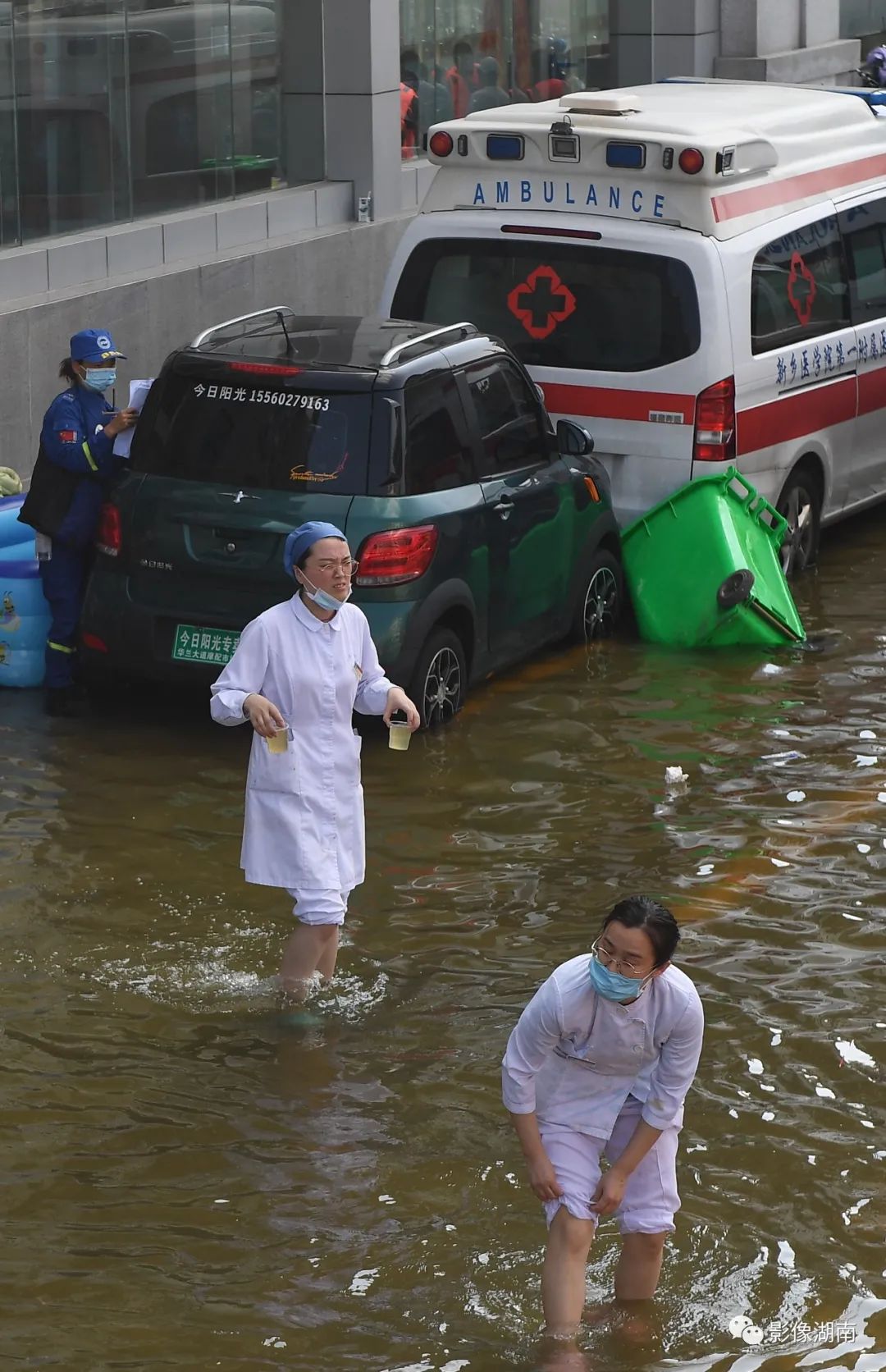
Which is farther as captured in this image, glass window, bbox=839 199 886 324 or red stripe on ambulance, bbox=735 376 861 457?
glass window, bbox=839 199 886 324

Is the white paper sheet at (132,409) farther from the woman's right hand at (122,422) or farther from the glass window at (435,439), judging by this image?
the glass window at (435,439)

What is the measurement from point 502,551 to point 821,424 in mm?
2932

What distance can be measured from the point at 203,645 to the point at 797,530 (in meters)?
4.28

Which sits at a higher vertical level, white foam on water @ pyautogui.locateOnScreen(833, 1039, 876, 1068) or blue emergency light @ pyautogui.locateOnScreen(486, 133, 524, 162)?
blue emergency light @ pyautogui.locateOnScreen(486, 133, 524, 162)

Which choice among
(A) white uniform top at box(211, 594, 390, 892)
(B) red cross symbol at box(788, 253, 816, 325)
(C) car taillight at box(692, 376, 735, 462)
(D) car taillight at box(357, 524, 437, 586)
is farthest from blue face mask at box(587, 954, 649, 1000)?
(B) red cross symbol at box(788, 253, 816, 325)

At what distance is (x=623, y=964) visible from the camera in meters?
4.71

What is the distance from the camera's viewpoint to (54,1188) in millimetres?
5762

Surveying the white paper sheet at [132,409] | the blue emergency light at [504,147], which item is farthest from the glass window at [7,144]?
the white paper sheet at [132,409]

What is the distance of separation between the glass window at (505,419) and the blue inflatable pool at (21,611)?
6.83ft

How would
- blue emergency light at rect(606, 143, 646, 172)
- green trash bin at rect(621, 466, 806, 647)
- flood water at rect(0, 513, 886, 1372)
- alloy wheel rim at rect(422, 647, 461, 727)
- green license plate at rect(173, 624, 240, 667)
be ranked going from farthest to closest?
1. blue emergency light at rect(606, 143, 646, 172)
2. green trash bin at rect(621, 466, 806, 647)
3. alloy wheel rim at rect(422, 647, 461, 727)
4. green license plate at rect(173, 624, 240, 667)
5. flood water at rect(0, 513, 886, 1372)

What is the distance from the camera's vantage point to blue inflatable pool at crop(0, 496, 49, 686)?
10000mm

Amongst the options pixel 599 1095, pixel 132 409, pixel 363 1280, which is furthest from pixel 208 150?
pixel 599 1095

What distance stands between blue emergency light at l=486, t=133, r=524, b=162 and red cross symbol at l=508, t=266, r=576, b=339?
→ 64cm

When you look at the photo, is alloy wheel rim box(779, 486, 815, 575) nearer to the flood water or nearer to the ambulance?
the ambulance
